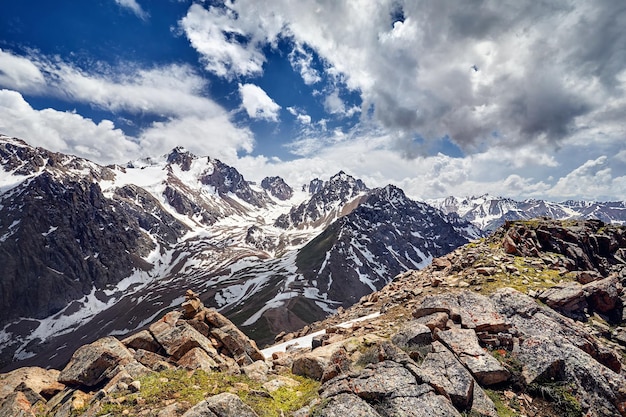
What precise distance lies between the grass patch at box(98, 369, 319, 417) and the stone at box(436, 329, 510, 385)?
23.1 feet

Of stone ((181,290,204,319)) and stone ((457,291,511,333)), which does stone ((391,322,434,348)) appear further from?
stone ((181,290,204,319))

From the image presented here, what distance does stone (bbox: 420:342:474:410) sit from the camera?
1265 cm

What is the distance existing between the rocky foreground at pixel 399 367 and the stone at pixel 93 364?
0.06 m

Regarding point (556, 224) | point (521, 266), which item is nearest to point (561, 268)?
point (521, 266)

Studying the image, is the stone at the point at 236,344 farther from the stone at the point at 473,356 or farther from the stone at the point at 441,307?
the stone at the point at 473,356

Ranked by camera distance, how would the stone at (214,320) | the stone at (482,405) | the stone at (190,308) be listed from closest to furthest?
1. the stone at (482,405)
2. the stone at (190,308)
3. the stone at (214,320)

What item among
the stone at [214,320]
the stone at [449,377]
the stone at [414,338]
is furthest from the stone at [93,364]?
the stone at [449,377]

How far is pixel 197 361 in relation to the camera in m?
16.6

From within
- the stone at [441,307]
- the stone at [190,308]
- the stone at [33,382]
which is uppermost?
the stone at [441,307]

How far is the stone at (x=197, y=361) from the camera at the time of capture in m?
16.2

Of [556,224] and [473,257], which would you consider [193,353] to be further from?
[556,224]

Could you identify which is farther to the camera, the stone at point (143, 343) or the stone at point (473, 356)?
the stone at point (143, 343)

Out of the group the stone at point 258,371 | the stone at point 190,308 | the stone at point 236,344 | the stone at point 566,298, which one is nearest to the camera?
the stone at point 258,371

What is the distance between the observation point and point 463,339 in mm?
16078
